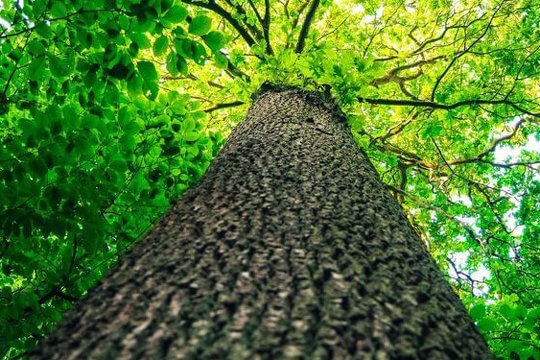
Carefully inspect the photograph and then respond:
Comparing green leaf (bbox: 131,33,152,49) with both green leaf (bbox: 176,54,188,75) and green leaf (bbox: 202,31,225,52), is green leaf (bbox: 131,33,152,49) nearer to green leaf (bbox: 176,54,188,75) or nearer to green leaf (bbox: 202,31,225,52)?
green leaf (bbox: 176,54,188,75)

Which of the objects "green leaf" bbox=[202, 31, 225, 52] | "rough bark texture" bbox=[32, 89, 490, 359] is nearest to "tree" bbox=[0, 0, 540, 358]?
"green leaf" bbox=[202, 31, 225, 52]

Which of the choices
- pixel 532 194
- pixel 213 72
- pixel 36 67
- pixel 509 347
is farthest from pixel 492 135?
pixel 36 67

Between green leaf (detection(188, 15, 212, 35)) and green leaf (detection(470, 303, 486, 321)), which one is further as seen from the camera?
green leaf (detection(470, 303, 486, 321))

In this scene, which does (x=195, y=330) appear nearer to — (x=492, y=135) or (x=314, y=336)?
(x=314, y=336)

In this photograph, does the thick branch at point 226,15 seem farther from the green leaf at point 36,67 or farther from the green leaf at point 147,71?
the green leaf at point 147,71

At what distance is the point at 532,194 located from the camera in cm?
731

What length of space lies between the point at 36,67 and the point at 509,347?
3.38 meters

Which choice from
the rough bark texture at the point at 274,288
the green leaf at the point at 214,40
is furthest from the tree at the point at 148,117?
the rough bark texture at the point at 274,288

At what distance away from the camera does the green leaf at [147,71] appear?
76.8 inches

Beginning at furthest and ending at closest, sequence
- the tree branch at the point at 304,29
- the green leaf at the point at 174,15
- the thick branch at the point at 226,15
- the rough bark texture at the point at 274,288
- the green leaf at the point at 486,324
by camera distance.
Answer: the tree branch at the point at 304,29
the thick branch at the point at 226,15
the green leaf at the point at 486,324
the green leaf at the point at 174,15
the rough bark texture at the point at 274,288

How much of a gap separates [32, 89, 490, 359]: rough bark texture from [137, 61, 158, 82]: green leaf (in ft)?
2.12

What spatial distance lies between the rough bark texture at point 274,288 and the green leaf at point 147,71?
65 cm

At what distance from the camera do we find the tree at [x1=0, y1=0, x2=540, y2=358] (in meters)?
2.08

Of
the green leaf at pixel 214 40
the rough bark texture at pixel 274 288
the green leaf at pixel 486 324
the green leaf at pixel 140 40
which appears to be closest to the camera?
the rough bark texture at pixel 274 288
